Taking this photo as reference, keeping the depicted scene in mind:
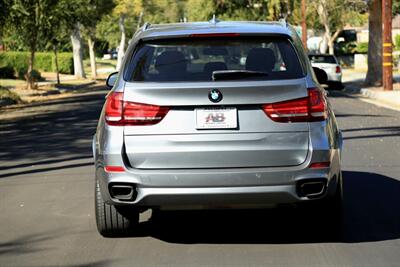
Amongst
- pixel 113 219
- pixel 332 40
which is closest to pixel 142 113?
pixel 113 219

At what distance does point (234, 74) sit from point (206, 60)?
58cm

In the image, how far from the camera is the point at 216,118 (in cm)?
603

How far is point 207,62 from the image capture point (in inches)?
262

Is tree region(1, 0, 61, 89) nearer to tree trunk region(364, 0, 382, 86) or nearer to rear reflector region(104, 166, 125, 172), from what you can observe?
tree trunk region(364, 0, 382, 86)

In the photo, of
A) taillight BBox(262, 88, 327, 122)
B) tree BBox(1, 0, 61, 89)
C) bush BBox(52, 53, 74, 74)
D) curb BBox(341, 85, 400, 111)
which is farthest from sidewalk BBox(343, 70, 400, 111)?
bush BBox(52, 53, 74, 74)

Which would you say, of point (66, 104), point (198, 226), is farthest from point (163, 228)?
point (66, 104)

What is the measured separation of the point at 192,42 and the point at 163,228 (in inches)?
73.3

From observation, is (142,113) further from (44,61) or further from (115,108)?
(44,61)

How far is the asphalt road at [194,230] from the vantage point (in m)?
6.27

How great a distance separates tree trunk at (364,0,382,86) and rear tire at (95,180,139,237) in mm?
26503

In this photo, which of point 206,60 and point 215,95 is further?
point 206,60

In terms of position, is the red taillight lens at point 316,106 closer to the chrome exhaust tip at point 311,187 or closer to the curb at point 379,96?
the chrome exhaust tip at point 311,187

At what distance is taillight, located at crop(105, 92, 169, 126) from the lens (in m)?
6.05

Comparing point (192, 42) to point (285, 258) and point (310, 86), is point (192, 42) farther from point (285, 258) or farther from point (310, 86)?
point (285, 258)
